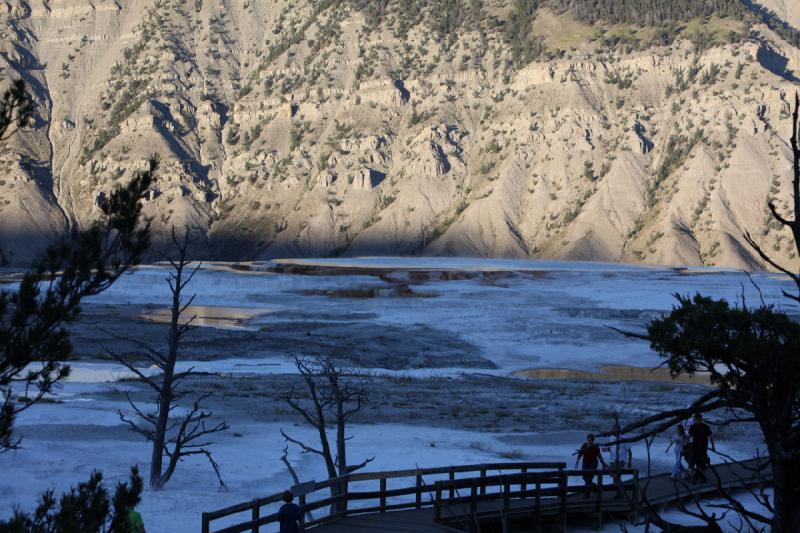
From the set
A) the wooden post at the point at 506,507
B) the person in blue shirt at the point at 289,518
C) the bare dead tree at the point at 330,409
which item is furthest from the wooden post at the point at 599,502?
the person in blue shirt at the point at 289,518

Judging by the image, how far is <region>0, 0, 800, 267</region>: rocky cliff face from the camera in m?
122

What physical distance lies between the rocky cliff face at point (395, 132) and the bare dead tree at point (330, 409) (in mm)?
78458

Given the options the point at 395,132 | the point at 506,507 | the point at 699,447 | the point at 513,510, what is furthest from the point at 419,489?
the point at 395,132

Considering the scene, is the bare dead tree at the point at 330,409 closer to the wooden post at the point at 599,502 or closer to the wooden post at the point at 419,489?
the wooden post at the point at 419,489

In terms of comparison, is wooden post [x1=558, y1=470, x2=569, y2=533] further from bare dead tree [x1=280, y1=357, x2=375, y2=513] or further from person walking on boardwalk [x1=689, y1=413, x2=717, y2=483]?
bare dead tree [x1=280, y1=357, x2=375, y2=513]

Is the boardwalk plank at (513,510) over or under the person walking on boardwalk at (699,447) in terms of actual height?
under

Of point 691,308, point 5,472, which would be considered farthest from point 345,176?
point 691,308

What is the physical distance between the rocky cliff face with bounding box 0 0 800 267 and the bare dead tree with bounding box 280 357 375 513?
257ft

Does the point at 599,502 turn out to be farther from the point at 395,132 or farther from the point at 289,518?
the point at 395,132

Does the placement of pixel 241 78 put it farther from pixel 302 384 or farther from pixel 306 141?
pixel 302 384

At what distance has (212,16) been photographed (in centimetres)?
19250

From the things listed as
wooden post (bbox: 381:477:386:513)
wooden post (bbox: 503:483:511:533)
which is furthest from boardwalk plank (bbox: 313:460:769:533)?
wooden post (bbox: 503:483:511:533)

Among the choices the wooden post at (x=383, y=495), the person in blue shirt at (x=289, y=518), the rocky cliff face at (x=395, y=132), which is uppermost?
the rocky cliff face at (x=395, y=132)

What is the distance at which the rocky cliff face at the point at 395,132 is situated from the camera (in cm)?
12150
